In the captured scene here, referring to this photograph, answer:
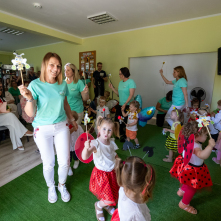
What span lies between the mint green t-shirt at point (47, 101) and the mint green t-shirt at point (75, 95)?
0.63 m

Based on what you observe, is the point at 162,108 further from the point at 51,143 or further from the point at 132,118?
the point at 51,143

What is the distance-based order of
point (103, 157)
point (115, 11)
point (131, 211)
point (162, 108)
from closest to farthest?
point (131, 211) → point (103, 157) → point (115, 11) → point (162, 108)

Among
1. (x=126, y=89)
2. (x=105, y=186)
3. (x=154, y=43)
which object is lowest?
(x=105, y=186)

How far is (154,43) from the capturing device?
4.39 meters

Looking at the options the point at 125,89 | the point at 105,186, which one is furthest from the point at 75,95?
the point at 105,186

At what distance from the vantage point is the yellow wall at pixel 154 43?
146 inches

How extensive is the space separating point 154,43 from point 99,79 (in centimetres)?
200

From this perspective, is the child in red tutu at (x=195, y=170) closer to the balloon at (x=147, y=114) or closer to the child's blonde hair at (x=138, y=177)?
the child's blonde hair at (x=138, y=177)

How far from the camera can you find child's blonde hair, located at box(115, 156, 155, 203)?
3.22ft

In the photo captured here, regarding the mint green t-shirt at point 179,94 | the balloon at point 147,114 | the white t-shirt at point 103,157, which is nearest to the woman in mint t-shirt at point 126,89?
the balloon at point 147,114

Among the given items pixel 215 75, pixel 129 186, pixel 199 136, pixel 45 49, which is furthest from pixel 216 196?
pixel 45 49

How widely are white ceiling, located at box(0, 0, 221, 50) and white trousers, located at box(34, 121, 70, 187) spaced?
2.70m

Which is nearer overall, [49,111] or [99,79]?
[49,111]

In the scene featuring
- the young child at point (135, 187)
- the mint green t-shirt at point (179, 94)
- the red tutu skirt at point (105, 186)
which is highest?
the mint green t-shirt at point (179, 94)
